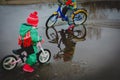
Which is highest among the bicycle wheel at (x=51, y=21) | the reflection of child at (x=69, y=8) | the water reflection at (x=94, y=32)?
the reflection of child at (x=69, y=8)

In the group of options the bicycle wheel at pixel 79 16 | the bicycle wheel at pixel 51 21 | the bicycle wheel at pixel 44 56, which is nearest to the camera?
the bicycle wheel at pixel 44 56

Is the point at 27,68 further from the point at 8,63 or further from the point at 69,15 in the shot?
the point at 69,15

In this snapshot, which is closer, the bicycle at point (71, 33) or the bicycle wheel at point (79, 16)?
the bicycle at point (71, 33)

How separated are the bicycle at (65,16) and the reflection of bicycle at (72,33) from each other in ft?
0.25

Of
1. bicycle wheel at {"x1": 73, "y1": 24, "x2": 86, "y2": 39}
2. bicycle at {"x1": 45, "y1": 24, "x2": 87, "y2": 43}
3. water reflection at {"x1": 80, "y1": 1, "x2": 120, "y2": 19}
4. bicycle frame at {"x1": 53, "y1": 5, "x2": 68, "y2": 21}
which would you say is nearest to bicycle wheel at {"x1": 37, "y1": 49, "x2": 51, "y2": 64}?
bicycle at {"x1": 45, "y1": 24, "x2": 87, "y2": 43}

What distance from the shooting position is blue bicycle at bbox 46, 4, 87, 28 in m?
2.46

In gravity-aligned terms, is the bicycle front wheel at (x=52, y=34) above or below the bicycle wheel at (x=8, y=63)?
above

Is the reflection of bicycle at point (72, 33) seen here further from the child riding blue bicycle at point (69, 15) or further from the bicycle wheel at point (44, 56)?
the bicycle wheel at point (44, 56)

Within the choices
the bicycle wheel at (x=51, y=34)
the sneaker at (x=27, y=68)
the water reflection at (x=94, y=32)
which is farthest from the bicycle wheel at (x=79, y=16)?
the sneaker at (x=27, y=68)

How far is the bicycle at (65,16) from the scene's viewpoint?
2.46m

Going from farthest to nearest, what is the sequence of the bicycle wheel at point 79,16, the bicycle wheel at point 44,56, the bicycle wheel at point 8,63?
the bicycle wheel at point 79,16 → the bicycle wheel at point 44,56 → the bicycle wheel at point 8,63

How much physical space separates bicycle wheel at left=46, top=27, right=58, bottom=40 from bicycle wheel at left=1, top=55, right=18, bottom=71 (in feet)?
1.97

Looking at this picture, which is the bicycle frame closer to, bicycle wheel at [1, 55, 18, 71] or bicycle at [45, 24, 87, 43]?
bicycle at [45, 24, 87, 43]

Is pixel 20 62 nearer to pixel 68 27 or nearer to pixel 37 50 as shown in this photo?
pixel 37 50
